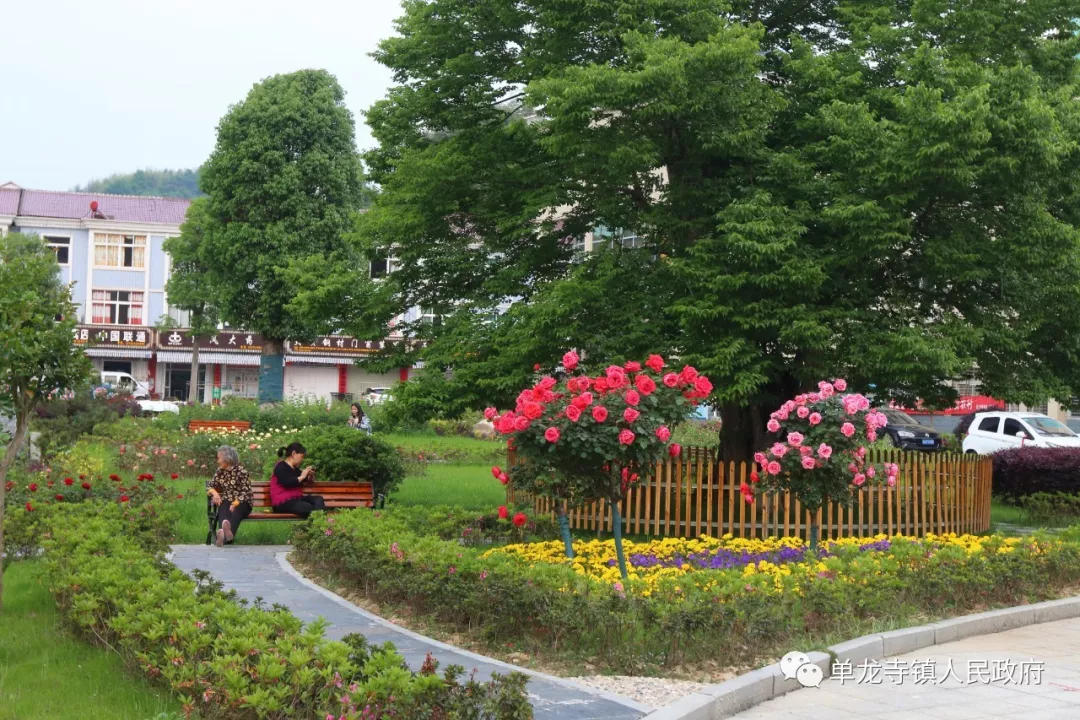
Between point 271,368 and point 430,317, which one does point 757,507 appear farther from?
point 271,368

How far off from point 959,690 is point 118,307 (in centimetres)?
6274

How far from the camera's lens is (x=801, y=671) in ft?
24.8

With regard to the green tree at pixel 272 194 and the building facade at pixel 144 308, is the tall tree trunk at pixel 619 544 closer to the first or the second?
the green tree at pixel 272 194

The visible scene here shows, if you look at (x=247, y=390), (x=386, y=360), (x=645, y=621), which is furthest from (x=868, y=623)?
(x=247, y=390)

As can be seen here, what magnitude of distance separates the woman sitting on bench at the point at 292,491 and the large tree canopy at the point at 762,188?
249 centimetres

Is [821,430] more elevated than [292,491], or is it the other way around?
[821,430]

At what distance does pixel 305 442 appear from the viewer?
1747 centimetres

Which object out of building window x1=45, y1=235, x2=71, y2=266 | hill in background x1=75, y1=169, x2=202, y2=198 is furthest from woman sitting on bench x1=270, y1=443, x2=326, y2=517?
hill in background x1=75, y1=169, x2=202, y2=198

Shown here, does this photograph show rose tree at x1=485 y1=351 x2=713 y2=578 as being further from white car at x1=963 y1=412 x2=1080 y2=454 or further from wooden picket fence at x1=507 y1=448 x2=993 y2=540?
white car at x1=963 y1=412 x2=1080 y2=454

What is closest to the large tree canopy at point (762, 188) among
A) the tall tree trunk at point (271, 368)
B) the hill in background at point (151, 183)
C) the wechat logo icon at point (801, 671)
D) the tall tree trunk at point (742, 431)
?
the tall tree trunk at point (742, 431)

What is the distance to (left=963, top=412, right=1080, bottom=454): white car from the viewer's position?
29938 mm

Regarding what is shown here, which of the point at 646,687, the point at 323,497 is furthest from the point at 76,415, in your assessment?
the point at 646,687

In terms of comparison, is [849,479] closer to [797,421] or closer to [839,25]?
[797,421]

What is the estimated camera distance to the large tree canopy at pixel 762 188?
13.5 m
